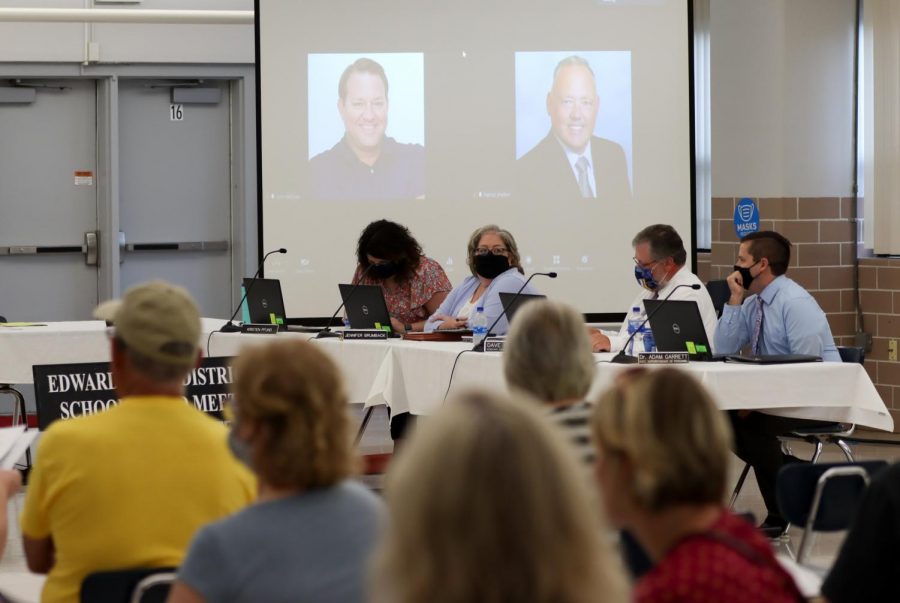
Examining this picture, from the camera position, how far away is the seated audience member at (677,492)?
1436mm

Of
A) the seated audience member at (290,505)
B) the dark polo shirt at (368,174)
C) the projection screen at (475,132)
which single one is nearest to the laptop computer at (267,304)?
the projection screen at (475,132)

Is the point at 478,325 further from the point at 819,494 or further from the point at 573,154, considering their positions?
the point at 819,494

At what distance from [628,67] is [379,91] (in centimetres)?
149

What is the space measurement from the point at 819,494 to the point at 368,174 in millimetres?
4798

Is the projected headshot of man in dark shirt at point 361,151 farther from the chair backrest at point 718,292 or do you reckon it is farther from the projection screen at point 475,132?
the chair backrest at point 718,292

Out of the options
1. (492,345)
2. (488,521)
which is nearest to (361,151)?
(492,345)

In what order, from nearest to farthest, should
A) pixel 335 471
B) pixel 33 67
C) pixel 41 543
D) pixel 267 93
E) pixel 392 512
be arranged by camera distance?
pixel 392 512 < pixel 335 471 < pixel 41 543 < pixel 267 93 < pixel 33 67

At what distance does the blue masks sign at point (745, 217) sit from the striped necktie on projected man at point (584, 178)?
1.03 m

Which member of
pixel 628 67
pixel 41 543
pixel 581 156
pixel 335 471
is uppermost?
pixel 628 67

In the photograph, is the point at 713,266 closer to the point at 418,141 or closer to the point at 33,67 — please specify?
the point at 418,141

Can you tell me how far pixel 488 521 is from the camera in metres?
0.94

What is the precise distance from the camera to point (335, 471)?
1702 mm

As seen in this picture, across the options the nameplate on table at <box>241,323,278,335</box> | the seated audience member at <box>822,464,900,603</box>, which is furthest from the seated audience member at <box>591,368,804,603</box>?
the nameplate on table at <box>241,323,278,335</box>

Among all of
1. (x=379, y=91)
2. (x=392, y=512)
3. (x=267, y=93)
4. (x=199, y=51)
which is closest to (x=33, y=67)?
(x=199, y=51)
